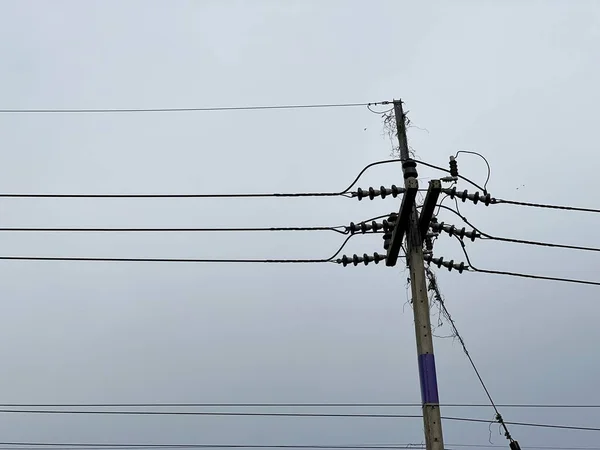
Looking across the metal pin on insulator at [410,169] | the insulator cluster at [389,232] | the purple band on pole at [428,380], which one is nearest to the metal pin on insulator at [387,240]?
the insulator cluster at [389,232]

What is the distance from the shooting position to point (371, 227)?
12.0 metres

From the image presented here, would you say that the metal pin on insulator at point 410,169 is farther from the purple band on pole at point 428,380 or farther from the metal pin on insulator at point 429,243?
the purple band on pole at point 428,380

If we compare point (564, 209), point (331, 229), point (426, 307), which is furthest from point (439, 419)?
point (564, 209)

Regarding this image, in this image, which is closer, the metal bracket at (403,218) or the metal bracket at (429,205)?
the metal bracket at (429,205)

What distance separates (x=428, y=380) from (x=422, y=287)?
1277 mm

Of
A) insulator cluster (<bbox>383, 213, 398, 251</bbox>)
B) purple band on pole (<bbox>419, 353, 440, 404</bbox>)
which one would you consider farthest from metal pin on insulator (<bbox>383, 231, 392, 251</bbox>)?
purple band on pole (<bbox>419, 353, 440, 404</bbox>)

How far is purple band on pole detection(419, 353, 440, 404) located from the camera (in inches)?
422

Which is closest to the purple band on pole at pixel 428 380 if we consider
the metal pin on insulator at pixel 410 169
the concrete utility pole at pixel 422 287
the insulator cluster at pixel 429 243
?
the concrete utility pole at pixel 422 287

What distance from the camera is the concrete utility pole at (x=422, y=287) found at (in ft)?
34.5

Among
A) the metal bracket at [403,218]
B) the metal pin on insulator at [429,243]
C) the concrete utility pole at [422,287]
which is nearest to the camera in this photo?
the concrete utility pole at [422,287]

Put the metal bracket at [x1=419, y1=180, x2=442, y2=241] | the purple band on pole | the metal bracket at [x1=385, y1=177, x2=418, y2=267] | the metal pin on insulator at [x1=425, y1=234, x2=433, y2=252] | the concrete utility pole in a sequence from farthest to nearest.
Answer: the metal pin on insulator at [x1=425, y1=234, x2=433, y2=252] < the metal bracket at [x1=385, y1=177, x2=418, y2=267] < the metal bracket at [x1=419, y1=180, x2=442, y2=241] < the purple band on pole < the concrete utility pole

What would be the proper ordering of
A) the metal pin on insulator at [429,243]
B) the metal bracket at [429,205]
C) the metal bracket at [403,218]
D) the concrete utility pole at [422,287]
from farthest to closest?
the metal pin on insulator at [429,243] < the metal bracket at [403,218] < the metal bracket at [429,205] < the concrete utility pole at [422,287]

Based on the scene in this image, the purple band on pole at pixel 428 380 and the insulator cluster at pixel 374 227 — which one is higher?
the insulator cluster at pixel 374 227

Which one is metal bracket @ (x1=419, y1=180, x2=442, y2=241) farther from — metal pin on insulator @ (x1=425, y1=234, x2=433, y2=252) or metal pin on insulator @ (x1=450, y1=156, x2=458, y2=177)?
metal pin on insulator @ (x1=450, y1=156, x2=458, y2=177)
